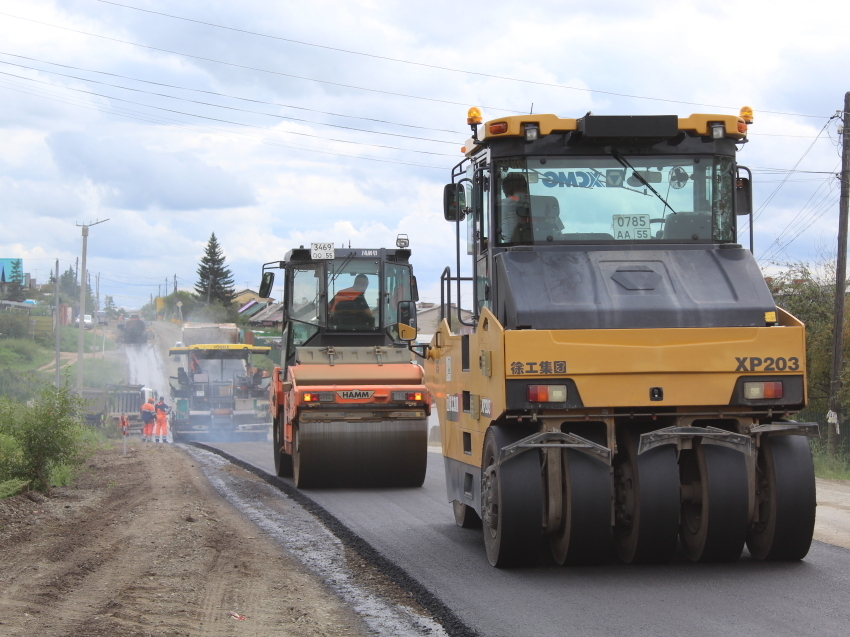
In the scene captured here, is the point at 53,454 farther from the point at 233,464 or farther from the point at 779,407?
the point at 779,407


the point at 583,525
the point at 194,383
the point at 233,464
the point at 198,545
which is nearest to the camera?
the point at 583,525

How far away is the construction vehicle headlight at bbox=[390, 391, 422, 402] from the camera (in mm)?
13289

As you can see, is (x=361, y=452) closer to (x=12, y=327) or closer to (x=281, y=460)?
(x=281, y=460)

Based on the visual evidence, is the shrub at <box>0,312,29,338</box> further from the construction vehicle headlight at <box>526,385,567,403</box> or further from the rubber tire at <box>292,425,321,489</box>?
the construction vehicle headlight at <box>526,385,567,403</box>

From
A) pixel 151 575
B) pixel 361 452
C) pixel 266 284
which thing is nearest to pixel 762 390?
pixel 151 575

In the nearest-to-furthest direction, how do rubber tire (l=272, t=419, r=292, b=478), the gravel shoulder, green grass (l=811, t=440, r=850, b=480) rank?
1. the gravel shoulder
2. rubber tire (l=272, t=419, r=292, b=478)
3. green grass (l=811, t=440, r=850, b=480)

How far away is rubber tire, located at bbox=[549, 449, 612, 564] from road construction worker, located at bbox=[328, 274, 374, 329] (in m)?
8.17

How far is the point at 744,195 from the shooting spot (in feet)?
26.3

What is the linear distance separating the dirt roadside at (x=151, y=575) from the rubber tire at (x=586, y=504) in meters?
1.60

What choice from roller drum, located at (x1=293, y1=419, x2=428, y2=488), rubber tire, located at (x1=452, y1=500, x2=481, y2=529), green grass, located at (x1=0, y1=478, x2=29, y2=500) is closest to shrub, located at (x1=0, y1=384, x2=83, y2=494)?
green grass, located at (x1=0, y1=478, x2=29, y2=500)

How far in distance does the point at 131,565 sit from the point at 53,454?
7.08 meters

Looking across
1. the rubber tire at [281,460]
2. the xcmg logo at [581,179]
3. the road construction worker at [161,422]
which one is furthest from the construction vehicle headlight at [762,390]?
the road construction worker at [161,422]

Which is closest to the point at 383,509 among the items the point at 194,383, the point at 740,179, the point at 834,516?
the point at 834,516

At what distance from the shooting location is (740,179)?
8000 mm
